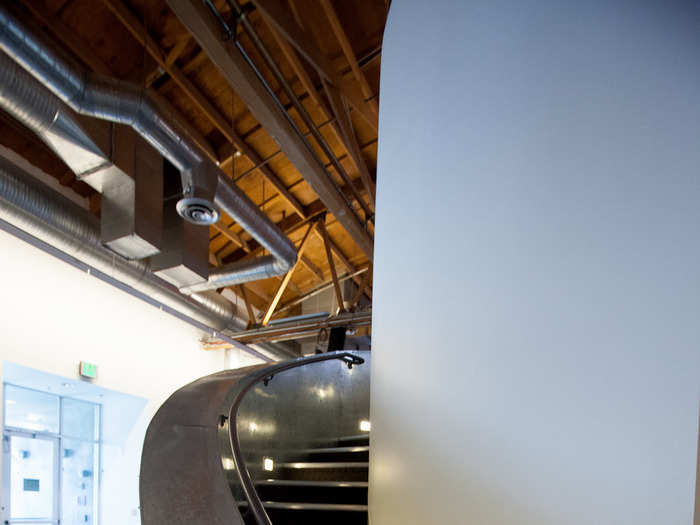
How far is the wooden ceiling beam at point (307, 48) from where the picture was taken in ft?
13.9

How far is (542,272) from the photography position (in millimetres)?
1257

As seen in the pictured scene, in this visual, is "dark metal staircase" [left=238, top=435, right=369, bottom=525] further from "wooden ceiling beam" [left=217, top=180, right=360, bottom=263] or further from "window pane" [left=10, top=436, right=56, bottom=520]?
"wooden ceiling beam" [left=217, top=180, right=360, bottom=263]

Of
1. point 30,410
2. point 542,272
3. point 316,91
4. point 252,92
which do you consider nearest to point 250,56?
point 316,91

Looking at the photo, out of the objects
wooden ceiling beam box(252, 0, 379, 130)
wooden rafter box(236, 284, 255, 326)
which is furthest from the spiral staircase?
wooden rafter box(236, 284, 255, 326)

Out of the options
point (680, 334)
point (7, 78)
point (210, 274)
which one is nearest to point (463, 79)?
point (680, 334)

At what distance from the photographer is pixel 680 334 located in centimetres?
97

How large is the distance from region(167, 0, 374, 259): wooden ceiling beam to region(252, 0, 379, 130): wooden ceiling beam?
0.42 m

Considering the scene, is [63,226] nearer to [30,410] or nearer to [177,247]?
[177,247]

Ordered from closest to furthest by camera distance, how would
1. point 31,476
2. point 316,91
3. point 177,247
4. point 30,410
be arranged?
point 316,91, point 177,247, point 31,476, point 30,410

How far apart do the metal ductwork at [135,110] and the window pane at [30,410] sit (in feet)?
15.1

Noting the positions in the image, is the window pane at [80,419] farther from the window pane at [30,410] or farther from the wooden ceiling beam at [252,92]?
the wooden ceiling beam at [252,92]

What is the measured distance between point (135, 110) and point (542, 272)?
419 centimetres

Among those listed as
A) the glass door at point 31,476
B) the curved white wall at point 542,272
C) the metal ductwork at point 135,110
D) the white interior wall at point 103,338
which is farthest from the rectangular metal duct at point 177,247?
the curved white wall at point 542,272

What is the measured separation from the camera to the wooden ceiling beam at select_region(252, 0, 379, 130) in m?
4.24
